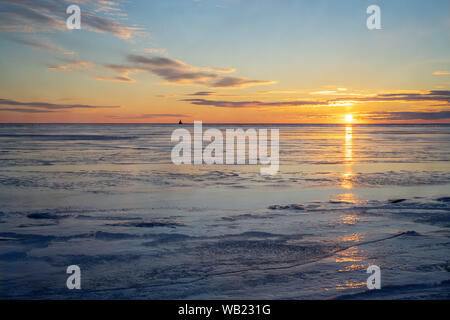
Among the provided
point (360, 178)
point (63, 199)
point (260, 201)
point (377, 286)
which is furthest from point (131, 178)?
point (377, 286)

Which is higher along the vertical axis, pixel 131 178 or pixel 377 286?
pixel 131 178

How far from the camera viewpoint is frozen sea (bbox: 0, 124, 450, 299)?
5.07 metres

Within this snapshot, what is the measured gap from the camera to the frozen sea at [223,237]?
5.07 meters

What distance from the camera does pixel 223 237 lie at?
718cm

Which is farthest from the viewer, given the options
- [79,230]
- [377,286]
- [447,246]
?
[79,230]

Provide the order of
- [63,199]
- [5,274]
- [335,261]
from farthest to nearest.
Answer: [63,199], [335,261], [5,274]

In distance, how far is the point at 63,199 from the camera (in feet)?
34.6

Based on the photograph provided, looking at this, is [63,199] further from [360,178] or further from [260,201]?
[360,178]

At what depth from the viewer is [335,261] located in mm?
5953
